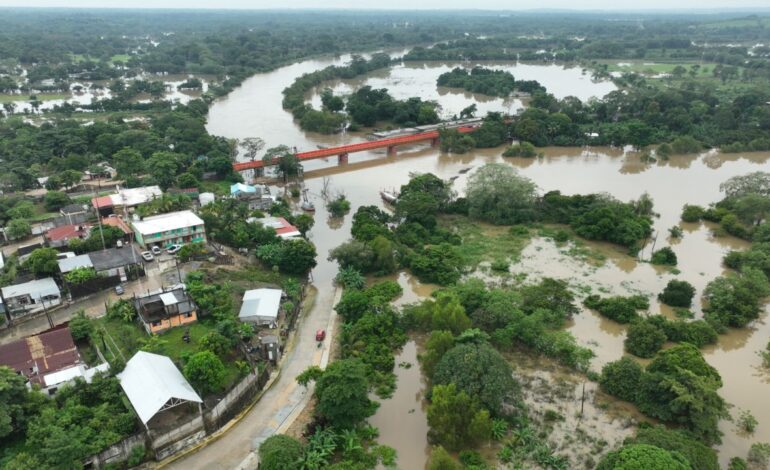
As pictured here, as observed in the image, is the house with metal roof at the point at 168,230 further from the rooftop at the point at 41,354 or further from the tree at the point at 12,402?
the tree at the point at 12,402

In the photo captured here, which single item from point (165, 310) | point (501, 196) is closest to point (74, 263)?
point (165, 310)

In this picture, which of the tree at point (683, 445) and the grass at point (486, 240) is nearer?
the tree at point (683, 445)

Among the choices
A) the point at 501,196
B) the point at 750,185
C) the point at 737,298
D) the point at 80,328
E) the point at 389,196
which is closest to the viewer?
the point at 80,328

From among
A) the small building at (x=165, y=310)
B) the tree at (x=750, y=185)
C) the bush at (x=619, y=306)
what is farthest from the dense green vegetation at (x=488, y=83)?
the small building at (x=165, y=310)

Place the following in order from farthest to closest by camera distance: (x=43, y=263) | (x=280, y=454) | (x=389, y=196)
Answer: (x=389, y=196), (x=43, y=263), (x=280, y=454)

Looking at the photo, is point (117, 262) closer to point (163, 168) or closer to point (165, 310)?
point (165, 310)

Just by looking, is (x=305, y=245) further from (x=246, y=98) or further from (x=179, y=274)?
(x=246, y=98)
